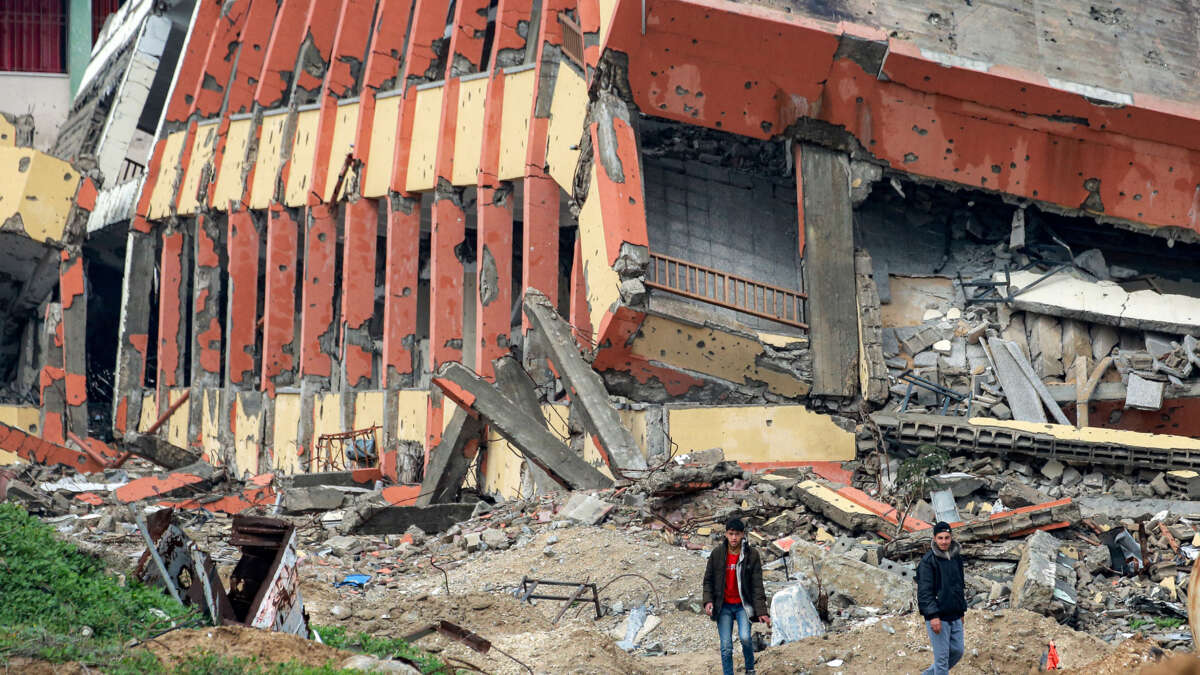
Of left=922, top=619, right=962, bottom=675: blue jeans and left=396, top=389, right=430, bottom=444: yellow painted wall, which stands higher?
left=922, top=619, right=962, bottom=675: blue jeans

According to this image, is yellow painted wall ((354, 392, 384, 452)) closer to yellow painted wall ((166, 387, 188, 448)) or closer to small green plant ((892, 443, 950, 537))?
yellow painted wall ((166, 387, 188, 448))

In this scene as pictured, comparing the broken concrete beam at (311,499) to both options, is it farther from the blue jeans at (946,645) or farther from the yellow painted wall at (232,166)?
the blue jeans at (946,645)

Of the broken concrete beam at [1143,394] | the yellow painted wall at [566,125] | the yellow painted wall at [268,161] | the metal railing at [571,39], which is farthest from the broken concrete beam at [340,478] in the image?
the broken concrete beam at [1143,394]

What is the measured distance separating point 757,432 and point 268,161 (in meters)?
13.9

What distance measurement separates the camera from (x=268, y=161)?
2538 centimetres

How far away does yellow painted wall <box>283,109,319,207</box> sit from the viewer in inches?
952

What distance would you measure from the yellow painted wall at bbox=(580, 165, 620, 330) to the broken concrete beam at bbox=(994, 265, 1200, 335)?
485cm

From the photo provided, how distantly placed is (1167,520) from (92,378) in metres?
29.8

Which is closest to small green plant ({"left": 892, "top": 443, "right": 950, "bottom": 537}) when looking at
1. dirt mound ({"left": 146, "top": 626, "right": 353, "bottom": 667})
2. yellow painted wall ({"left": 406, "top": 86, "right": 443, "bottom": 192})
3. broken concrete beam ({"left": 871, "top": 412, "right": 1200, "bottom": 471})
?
broken concrete beam ({"left": 871, "top": 412, "right": 1200, "bottom": 471})

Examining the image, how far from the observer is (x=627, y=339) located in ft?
48.9

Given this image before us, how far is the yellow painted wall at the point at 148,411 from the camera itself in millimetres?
27297

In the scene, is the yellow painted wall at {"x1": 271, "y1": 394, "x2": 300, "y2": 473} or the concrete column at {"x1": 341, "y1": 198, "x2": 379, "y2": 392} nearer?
the concrete column at {"x1": 341, "y1": 198, "x2": 379, "y2": 392}

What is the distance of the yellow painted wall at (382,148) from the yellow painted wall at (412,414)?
3731 millimetres

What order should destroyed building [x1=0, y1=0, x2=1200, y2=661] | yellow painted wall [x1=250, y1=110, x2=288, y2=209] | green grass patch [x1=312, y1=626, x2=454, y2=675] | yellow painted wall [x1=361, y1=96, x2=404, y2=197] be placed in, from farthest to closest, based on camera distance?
yellow painted wall [x1=250, y1=110, x2=288, y2=209]
yellow painted wall [x1=361, y1=96, x2=404, y2=197]
destroyed building [x1=0, y1=0, x2=1200, y2=661]
green grass patch [x1=312, y1=626, x2=454, y2=675]
